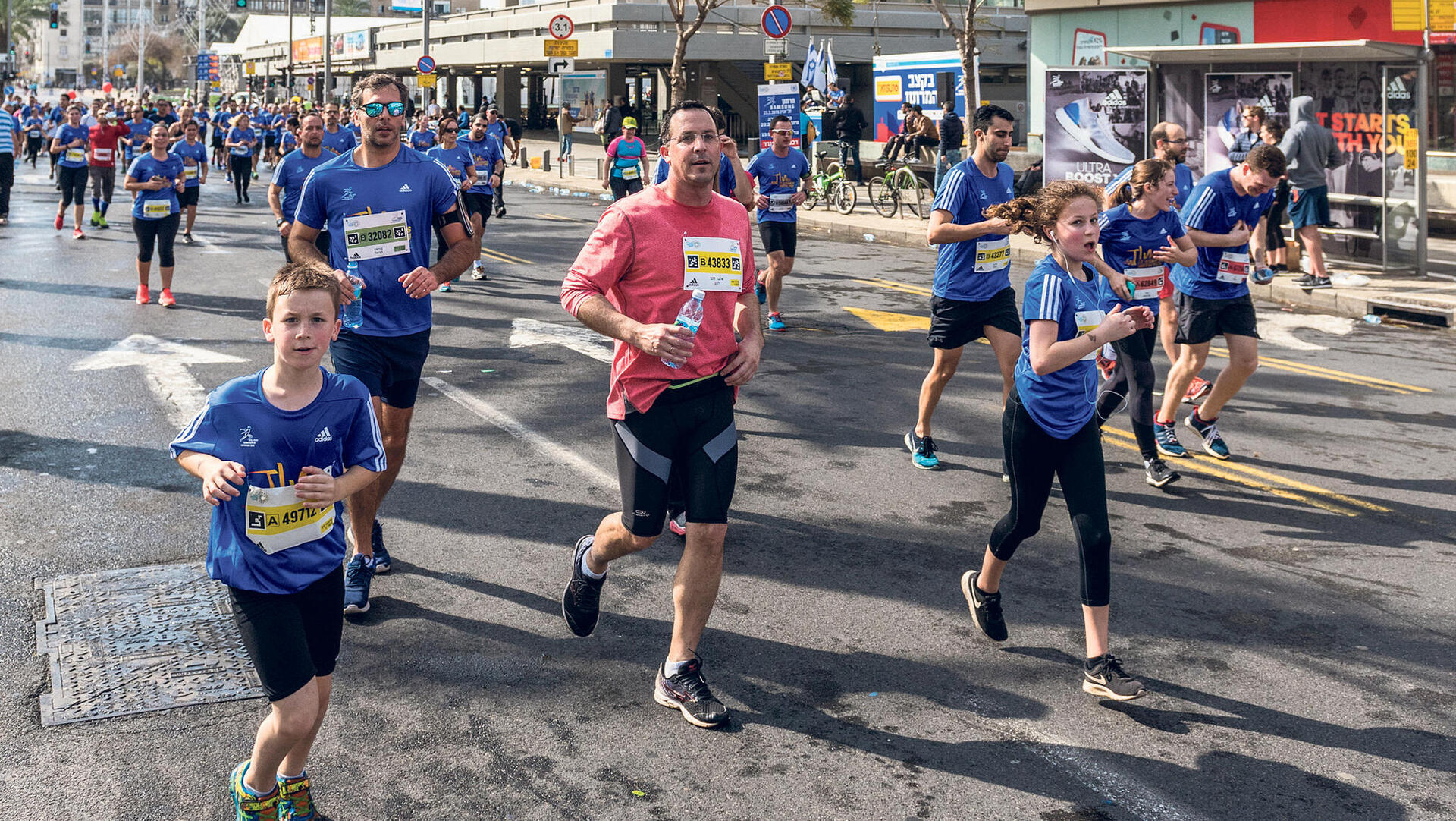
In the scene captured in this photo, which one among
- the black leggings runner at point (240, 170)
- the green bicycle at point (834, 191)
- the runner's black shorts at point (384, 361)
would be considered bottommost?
the runner's black shorts at point (384, 361)

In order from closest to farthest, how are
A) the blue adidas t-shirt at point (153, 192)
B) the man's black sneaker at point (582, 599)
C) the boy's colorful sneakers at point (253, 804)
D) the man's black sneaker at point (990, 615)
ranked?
the boy's colorful sneakers at point (253, 804) → the man's black sneaker at point (582, 599) → the man's black sneaker at point (990, 615) → the blue adidas t-shirt at point (153, 192)

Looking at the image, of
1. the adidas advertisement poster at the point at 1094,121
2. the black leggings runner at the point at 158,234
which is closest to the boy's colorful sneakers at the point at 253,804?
the black leggings runner at the point at 158,234

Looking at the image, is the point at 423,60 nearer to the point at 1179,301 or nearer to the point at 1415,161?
the point at 1415,161

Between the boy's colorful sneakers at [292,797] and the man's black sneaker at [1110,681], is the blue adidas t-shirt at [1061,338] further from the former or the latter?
the boy's colorful sneakers at [292,797]

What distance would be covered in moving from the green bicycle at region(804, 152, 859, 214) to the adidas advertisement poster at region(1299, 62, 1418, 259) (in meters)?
9.14

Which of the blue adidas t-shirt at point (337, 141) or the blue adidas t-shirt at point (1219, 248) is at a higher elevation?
the blue adidas t-shirt at point (337, 141)

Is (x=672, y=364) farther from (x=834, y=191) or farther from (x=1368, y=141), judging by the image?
(x=834, y=191)

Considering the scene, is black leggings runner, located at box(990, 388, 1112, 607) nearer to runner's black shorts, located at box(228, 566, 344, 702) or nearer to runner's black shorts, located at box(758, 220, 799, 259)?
runner's black shorts, located at box(228, 566, 344, 702)

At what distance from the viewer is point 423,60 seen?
1639 inches

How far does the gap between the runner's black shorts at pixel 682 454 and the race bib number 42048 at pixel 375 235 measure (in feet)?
5.36

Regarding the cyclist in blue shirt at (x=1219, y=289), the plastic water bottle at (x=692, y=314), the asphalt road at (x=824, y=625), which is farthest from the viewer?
the cyclist in blue shirt at (x=1219, y=289)

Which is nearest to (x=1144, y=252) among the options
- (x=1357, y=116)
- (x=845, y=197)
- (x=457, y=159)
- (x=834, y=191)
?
(x=1357, y=116)

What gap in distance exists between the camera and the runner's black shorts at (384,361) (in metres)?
5.77

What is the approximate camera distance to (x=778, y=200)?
12352 millimetres
